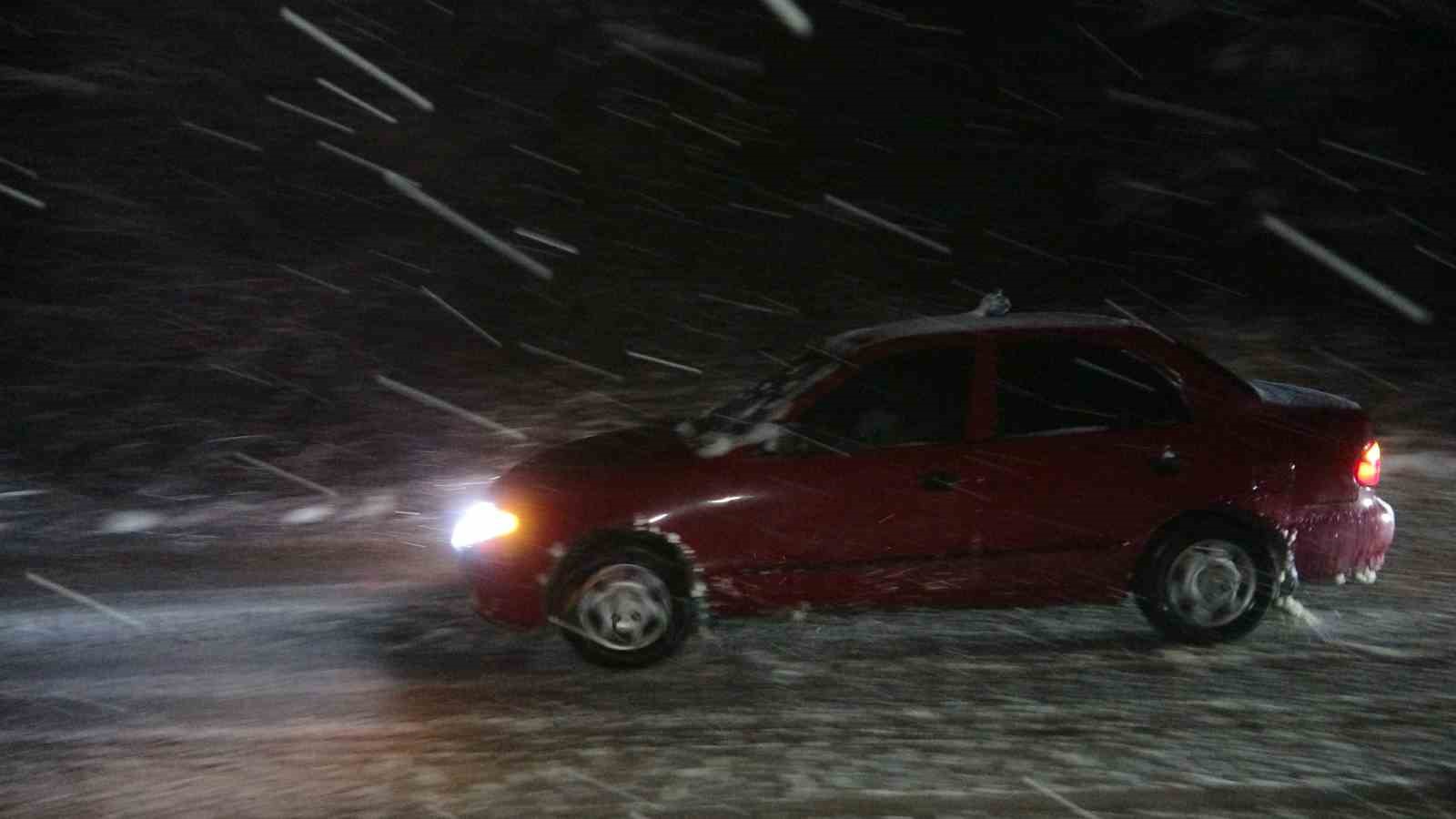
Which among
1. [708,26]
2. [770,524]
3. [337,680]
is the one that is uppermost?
[708,26]

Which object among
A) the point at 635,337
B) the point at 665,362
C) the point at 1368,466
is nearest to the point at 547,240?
the point at 635,337

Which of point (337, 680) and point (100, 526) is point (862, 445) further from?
point (100, 526)

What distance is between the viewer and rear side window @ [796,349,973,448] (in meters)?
7.10

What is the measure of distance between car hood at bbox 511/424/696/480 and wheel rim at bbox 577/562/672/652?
0.46 m

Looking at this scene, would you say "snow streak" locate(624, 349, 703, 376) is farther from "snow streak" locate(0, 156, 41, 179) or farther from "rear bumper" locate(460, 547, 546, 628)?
"snow streak" locate(0, 156, 41, 179)

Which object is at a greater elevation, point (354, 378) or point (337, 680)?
point (354, 378)

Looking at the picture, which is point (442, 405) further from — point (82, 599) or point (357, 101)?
point (357, 101)

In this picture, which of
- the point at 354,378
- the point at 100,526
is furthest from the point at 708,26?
the point at 100,526

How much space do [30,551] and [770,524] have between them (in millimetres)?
5554

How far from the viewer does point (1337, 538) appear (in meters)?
7.16

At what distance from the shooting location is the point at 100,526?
10.7 metres

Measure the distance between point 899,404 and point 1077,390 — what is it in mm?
809

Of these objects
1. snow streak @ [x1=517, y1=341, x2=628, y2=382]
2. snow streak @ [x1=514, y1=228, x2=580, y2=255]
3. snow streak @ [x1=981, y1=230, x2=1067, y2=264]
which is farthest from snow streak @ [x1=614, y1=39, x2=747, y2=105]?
snow streak @ [x1=517, y1=341, x2=628, y2=382]

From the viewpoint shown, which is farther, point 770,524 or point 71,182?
point 71,182
